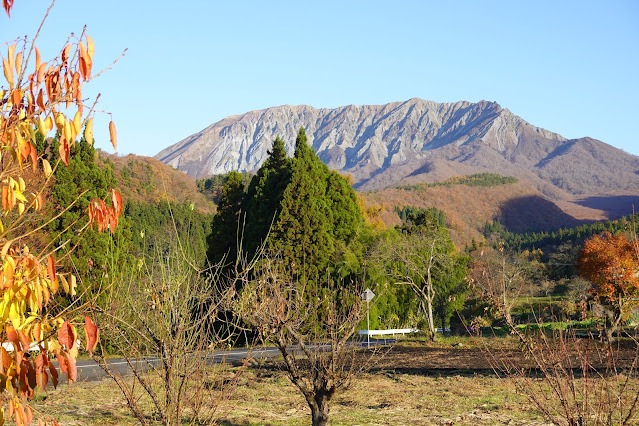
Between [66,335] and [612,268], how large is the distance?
18.2 metres

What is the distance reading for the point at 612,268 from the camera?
57.6 ft

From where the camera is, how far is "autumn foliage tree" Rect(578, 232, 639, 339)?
16984mm

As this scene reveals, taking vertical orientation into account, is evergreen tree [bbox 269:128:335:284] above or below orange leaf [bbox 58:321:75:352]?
above

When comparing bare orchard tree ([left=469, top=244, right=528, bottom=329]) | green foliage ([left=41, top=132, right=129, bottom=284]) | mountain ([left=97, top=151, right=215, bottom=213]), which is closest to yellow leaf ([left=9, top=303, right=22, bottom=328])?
bare orchard tree ([left=469, top=244, right=528, bottom=329])

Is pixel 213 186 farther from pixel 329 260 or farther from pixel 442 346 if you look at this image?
pixel 442 346

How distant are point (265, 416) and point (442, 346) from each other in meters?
11.4

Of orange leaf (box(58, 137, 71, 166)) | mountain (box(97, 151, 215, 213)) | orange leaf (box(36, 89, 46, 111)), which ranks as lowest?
orange leaf (box(58, 137, 71, 166))

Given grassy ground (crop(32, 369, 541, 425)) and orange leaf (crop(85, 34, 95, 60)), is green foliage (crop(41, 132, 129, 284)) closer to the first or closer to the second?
grassy ground (crop(32, 369, 541, 425))

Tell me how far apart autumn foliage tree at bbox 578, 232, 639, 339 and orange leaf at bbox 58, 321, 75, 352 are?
656 inches

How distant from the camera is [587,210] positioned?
479 feet

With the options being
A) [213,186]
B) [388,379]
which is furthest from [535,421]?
[213,186]

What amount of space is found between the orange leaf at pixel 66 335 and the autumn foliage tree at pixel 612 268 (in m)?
16.7

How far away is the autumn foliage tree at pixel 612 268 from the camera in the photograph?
1698 cm

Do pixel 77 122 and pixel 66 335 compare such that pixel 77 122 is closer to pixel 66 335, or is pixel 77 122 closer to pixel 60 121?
pixel 60 121
